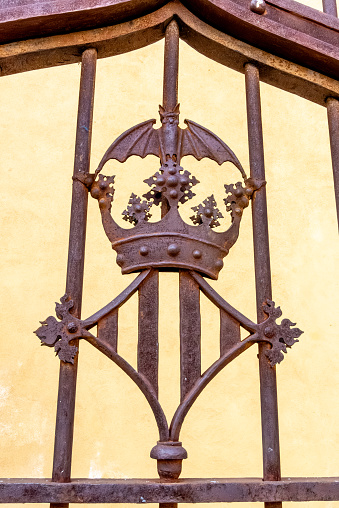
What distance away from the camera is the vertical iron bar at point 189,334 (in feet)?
3.27

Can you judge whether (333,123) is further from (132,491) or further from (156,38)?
(132,491)

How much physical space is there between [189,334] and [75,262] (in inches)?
8.2

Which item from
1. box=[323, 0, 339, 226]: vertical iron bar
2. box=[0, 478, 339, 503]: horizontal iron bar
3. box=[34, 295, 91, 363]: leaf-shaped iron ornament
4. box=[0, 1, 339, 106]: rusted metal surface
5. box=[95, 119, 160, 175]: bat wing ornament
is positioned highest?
box=[0, 1, 339, 106]: rusted metal surface

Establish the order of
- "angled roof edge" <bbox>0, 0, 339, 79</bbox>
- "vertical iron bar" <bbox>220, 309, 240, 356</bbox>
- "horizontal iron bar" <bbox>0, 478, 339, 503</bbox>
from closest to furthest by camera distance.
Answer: "horizontal iron bar" <bbox>0, 478, 339, 503</bbox> < "vertical iron bar" <bbox>220, 309, 240, 356</bbox> < "angled roof edge" <bbox>0, 0, 339, 79</bbox>

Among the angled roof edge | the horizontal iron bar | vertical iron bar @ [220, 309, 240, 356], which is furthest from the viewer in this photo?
the angled roof edge

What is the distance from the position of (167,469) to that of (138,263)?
0.31m

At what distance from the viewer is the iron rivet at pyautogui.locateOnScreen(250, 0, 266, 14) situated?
3.79 ft

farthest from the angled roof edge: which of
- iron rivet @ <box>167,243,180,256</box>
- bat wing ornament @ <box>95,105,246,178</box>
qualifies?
iron rivet @ <box>167,243,180,256</box>

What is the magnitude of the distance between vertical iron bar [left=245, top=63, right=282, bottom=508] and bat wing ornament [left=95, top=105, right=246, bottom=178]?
47 mm

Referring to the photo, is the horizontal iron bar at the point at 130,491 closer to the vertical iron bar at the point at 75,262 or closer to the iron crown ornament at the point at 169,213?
the vertical iron bar at the point at 75,262

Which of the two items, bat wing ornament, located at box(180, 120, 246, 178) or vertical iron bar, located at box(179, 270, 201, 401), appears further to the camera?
bat wing ornament, located at box(180, 120, 246, 178)

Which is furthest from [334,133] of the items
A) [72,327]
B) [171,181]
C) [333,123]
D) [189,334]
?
[72,327]

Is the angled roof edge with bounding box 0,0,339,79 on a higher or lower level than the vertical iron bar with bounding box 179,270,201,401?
higher

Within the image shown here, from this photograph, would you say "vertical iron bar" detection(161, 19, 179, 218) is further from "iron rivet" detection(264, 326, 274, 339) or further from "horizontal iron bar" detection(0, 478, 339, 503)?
"horizontal iron bar" detection(0, 478, 339, 503)
